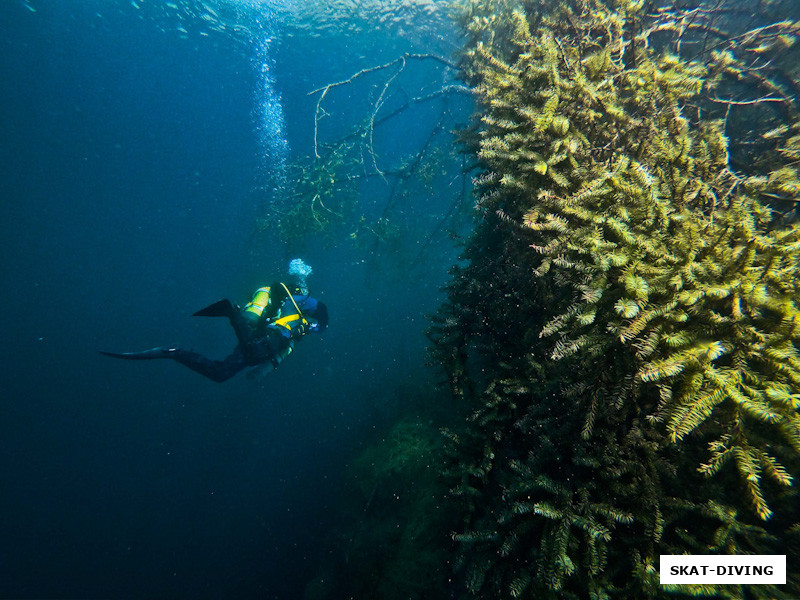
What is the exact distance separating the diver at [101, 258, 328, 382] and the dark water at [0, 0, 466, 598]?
3.69 meters

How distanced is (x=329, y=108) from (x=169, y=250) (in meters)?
36.0

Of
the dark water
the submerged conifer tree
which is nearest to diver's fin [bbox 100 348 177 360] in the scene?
the dark water

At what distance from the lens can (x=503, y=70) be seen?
382 centimetres

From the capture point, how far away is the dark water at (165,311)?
16094 millimetres

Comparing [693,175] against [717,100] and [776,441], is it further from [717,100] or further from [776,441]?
[776,441]

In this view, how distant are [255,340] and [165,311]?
166 ft

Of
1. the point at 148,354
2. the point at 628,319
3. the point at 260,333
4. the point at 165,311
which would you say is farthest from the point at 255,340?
the point at 165,311

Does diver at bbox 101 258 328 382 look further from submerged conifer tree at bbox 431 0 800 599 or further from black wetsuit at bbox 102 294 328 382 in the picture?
submerged conifer tree at bbox 431 0 800 599

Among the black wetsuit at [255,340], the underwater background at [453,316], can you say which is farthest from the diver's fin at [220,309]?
the underwater background at [453,316]

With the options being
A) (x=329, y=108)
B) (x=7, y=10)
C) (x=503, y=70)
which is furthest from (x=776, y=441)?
(x=7, y=10)

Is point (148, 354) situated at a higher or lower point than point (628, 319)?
lower

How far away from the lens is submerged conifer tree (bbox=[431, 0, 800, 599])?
177 cm

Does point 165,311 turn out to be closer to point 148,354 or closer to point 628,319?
point 148,354

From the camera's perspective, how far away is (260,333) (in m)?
7.71
